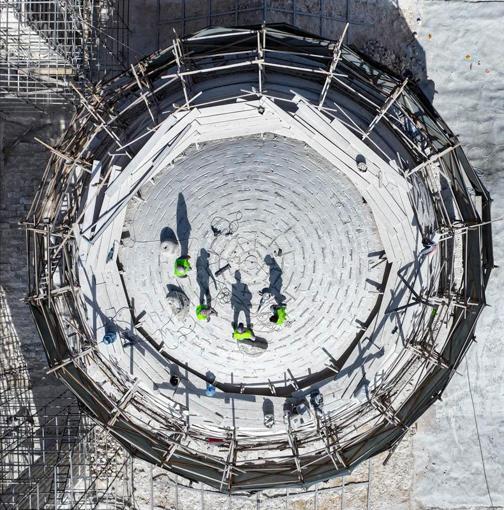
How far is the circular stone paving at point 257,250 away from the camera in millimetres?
17844

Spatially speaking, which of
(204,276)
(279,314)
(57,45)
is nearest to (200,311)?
(204,276)

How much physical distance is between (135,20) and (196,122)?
639cm

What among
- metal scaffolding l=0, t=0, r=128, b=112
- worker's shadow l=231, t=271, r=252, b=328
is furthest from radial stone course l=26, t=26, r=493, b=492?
metal scaffolding l=0, t=0, r=128, b=112

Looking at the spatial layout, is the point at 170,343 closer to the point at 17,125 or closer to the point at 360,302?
the point at 360,302

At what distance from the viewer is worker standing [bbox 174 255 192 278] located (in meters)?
17.6

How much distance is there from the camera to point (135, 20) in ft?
66.2

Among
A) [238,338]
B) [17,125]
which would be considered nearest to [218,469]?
[238,338]

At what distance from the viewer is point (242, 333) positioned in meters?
17.8

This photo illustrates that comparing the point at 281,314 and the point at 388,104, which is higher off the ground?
the point at 388,104

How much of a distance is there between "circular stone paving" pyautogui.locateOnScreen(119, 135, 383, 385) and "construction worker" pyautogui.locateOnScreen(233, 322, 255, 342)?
254 millimetres

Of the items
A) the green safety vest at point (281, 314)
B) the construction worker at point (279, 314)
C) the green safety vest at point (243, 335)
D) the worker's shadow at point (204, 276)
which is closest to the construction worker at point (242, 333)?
the green safety vest at point (243, 335)

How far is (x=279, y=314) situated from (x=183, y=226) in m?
3.85

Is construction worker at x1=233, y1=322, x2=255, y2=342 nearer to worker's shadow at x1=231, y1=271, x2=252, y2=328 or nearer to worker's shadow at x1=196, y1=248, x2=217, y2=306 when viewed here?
worker's shadow at x1=231, y1=271, x2=252, y2=328

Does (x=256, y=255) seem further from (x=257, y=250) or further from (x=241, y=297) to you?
(x=241, y=297)
